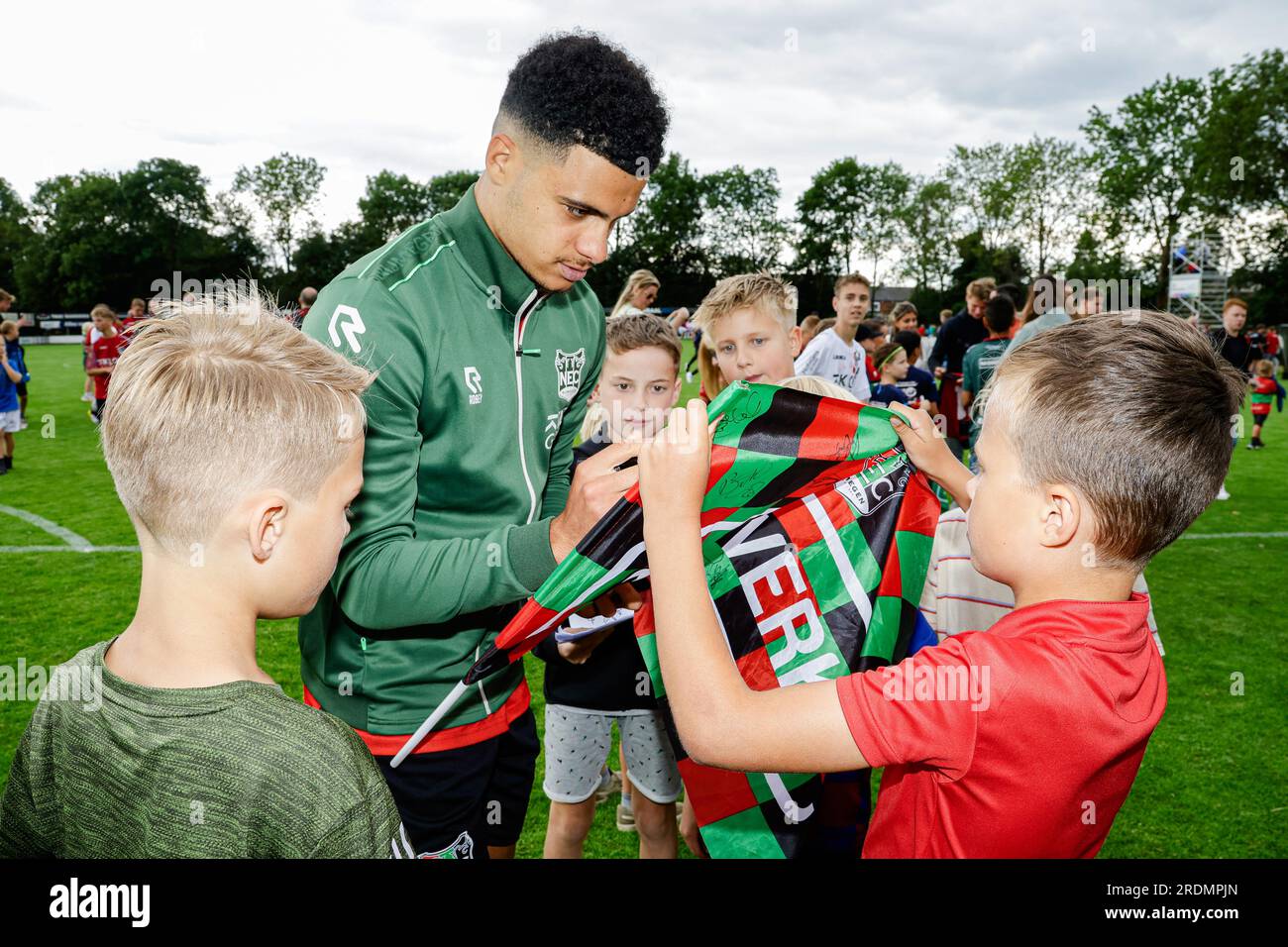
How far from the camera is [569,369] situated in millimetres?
2467

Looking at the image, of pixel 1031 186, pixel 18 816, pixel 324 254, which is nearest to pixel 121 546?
pixel 18 816

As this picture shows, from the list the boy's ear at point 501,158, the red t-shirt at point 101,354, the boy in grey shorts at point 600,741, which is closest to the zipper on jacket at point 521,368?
the boy's ear at point 501,158

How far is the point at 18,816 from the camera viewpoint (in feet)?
4.75

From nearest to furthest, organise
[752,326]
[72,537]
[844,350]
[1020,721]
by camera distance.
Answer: [1020,721] < [752,326] < [72,537] < [844,350]

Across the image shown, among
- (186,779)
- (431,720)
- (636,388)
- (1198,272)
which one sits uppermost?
(1198,272)

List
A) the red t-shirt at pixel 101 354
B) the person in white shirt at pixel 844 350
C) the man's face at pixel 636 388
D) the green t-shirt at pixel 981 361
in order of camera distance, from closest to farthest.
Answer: the man's face at pixel 636 388
the green t-shirt at pixel 981 361
the person in white shirt at pixel 844 350
the red t-shirt at pixel 101 354

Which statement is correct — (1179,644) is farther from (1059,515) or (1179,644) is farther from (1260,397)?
(1260,397)

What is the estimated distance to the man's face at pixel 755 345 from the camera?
4.27 m

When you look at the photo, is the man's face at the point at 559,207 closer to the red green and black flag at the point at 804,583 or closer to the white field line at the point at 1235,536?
the red green and black flag at the point at 804,583

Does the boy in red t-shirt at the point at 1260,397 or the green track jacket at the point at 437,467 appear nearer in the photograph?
the green track jacket at the point at 437,467

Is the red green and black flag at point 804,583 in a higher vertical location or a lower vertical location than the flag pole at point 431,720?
higher

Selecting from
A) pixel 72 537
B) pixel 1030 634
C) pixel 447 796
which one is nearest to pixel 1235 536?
pixel 1030 634

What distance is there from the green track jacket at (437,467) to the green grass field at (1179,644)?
211cm

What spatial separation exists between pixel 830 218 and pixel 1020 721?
270 ft
